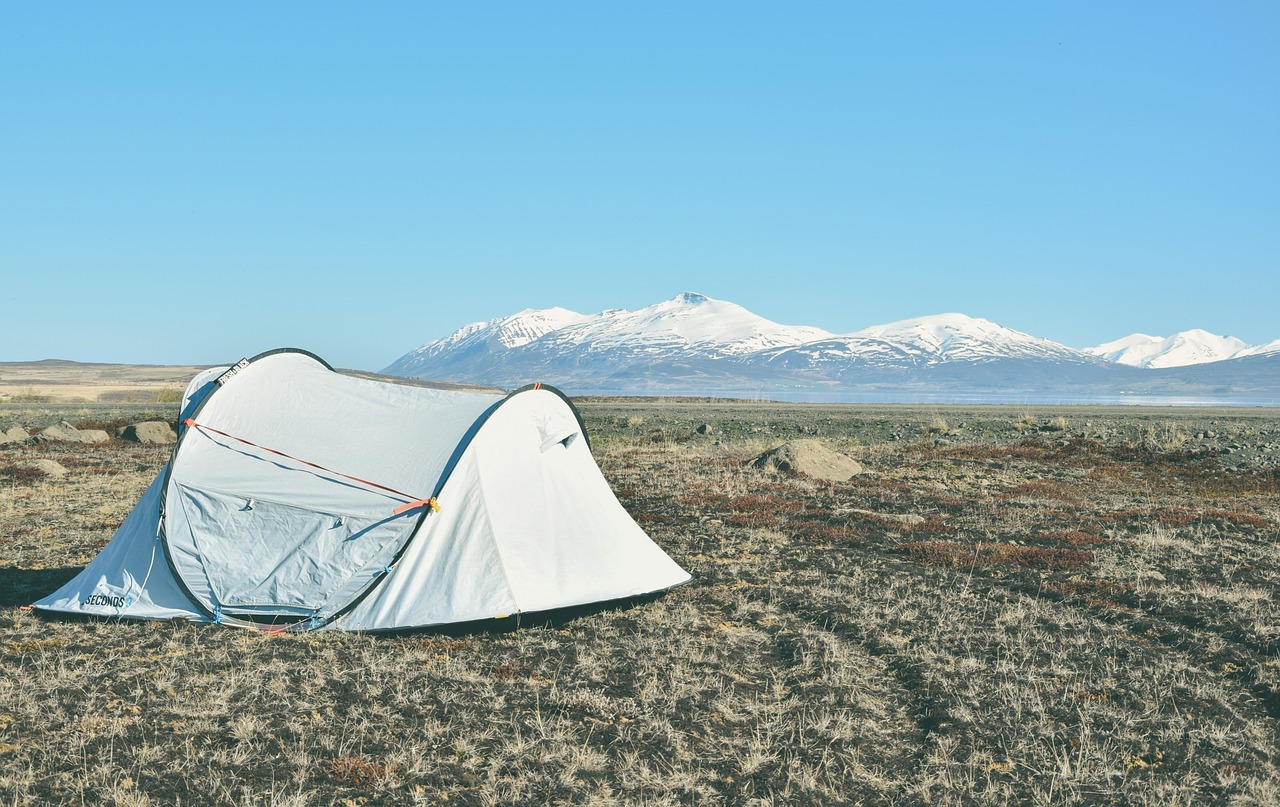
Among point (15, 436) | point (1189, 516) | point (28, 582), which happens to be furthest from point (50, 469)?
point (1189, 516)

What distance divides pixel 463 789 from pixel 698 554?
7758mm

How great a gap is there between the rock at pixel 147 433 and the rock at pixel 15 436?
2.71m

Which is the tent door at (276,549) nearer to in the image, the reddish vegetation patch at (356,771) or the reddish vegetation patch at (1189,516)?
the reddish vegetation patch at (356,771)

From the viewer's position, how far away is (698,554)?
530 inches

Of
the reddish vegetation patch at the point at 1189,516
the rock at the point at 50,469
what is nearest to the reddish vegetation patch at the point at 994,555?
the reddish vegetation patch at the point at 1189,516

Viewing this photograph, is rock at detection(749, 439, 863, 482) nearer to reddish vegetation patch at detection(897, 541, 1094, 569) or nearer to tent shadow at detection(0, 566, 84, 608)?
reddish vegetation patch at detection(897, 541, 1094, 569)

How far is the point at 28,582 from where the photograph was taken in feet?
37.1

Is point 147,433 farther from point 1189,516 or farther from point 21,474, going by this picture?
point 1189,516

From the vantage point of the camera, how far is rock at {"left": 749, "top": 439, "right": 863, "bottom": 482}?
22250mm

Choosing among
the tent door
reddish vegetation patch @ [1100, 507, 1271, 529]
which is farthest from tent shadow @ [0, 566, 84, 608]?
reddish vegetation patch @ [1100, 507, 1271, 529]

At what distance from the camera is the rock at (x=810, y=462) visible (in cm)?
2225

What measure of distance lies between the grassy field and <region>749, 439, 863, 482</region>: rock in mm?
7618

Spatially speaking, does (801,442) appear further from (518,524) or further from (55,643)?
(55,643)

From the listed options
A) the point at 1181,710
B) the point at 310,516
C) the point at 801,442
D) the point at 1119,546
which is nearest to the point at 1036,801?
the point at 1181,710
